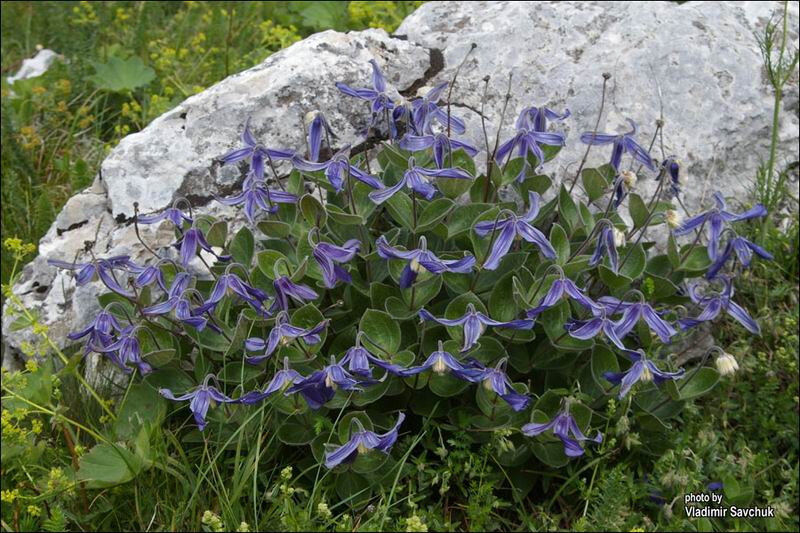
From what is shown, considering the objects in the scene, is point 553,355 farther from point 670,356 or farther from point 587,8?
point 587,8

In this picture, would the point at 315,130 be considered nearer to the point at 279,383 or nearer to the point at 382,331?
the point at 382,331

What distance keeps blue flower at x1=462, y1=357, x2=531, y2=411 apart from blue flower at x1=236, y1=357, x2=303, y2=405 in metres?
0.66

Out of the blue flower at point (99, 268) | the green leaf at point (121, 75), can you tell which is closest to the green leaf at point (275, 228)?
the blue flower at point (99, 268)

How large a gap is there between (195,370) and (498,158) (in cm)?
163

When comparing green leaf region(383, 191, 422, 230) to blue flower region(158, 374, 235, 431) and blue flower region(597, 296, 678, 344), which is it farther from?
blue flower region(158, 374, 235, 431)

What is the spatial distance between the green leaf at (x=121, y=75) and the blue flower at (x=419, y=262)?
3443mm

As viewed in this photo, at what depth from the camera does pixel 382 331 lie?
3.49 metres

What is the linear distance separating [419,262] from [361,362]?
433 mm

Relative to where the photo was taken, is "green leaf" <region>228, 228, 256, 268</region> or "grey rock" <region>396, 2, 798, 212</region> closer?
"green leaf" <region>228, 228, 256, 268</region>

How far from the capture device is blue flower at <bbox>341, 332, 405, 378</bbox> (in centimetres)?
317

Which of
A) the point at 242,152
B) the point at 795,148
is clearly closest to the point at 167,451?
the point at 242,152

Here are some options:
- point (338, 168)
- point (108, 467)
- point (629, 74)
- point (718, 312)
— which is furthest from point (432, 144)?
point (108, 467)

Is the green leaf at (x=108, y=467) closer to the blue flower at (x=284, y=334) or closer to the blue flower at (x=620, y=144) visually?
the blue flower at (x=284, y=334)

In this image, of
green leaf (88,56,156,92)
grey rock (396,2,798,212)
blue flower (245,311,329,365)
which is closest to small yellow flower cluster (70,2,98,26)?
green leaf (88,56,156,92)
